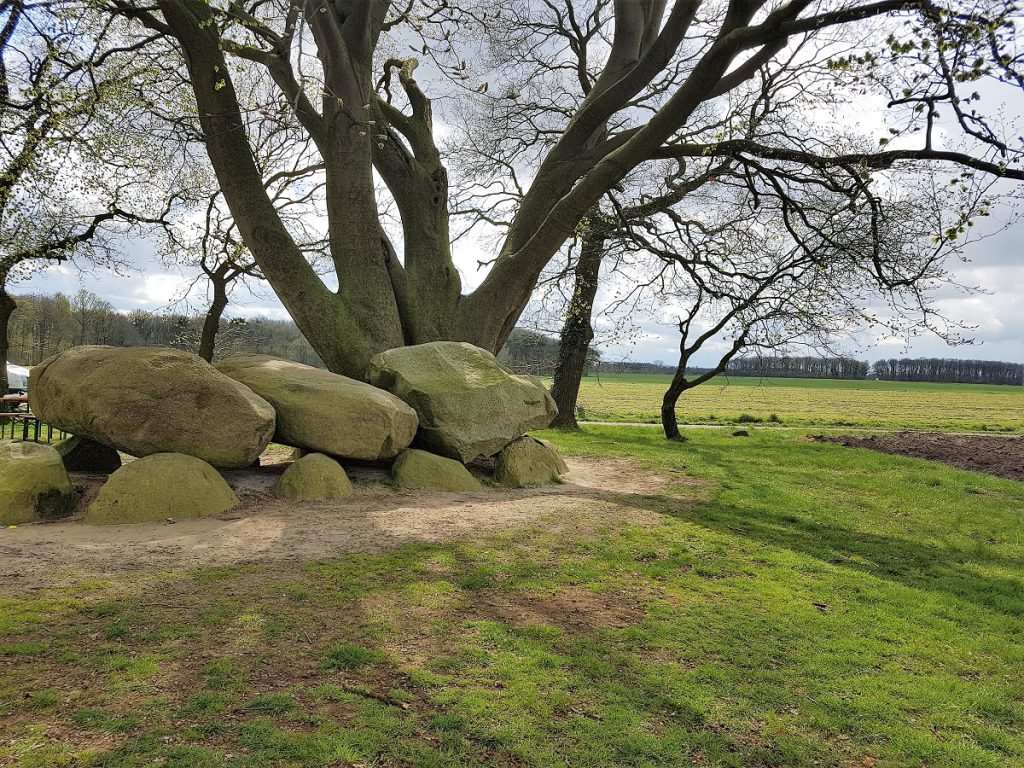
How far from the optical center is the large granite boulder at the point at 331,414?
325 inches

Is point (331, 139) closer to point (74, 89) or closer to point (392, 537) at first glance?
point (74, 89)

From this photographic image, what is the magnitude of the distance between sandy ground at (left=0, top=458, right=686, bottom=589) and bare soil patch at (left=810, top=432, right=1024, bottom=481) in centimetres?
810

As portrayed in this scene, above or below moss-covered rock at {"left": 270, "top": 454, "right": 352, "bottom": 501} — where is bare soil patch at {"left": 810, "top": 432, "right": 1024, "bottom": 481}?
above

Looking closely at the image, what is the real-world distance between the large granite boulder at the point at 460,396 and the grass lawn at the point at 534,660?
2.54 meters

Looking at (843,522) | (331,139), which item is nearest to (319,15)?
(331,139)

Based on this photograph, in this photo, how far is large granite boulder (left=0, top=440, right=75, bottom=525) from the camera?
6719 mm

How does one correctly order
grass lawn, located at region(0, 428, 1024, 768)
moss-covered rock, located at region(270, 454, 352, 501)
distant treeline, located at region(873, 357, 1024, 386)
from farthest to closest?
distant treeline, located at region(873, 357, 1024, 386), moss-covered rock, located at region(270, 454, 352, 501), grass lawn, located at region(0, 428, 1024, 768)

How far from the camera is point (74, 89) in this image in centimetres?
1123

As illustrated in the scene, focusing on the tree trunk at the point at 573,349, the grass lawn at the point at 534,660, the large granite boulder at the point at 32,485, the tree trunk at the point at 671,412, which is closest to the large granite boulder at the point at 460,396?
the grass lawn at the point at 534,660

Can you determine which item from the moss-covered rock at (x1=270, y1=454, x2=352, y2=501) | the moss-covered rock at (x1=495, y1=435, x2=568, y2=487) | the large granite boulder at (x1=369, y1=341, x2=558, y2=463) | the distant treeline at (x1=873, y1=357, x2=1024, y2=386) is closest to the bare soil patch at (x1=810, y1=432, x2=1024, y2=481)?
the moss-covered rock at (x1=495, y1=435, x2=568, y2=487)

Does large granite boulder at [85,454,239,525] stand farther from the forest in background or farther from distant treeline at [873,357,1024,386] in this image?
distant treeline at [873,357,1024,386]

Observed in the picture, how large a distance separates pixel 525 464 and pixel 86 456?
575 centimetres

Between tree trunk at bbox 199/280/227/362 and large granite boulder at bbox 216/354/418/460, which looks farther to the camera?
tree trunk at bbox 199/280/227/362

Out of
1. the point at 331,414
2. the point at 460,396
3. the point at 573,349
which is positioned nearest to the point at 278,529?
the point at 331,414
